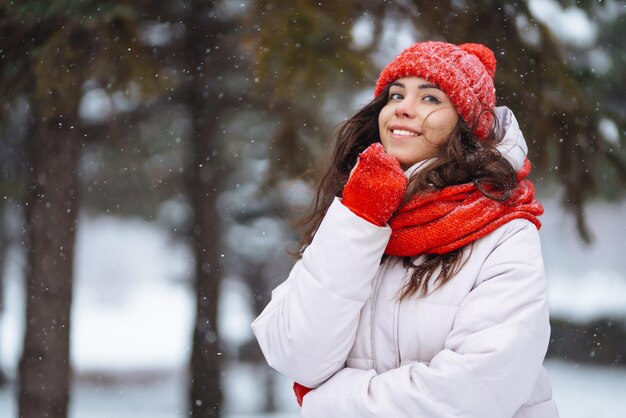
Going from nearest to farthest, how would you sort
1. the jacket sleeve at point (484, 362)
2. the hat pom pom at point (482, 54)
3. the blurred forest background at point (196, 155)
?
1. the jacket sleeve at point (484, 362)
2. the hat pom pom at point (482, 54)
3. the blurred forest background at point (196, 155)

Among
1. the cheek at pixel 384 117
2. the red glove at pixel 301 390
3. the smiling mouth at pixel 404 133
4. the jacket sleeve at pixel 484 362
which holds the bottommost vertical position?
the red glove at pixel 301 390

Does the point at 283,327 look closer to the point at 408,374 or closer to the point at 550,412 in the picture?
the point at 408,374

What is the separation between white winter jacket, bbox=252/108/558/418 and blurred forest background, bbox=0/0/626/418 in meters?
2.00

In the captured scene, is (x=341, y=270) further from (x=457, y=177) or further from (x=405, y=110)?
(x=405, y=110)

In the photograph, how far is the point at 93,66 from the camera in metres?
4.11

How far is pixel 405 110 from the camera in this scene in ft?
6.98

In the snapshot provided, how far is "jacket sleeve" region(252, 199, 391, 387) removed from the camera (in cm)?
186

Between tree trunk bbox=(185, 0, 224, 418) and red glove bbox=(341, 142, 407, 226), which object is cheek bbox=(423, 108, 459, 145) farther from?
tree trunk bbox=(185, 0, 224, 418)


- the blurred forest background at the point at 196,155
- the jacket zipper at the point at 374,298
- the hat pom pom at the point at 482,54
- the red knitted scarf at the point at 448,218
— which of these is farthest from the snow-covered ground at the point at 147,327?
the red knitted scarf at the point at 448,218

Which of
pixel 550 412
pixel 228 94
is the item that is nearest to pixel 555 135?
pixel 228 94

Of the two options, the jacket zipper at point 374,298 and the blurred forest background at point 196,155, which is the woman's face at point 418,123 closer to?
the jacket zipper at point 374,298

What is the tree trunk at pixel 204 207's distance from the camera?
13.3 feet

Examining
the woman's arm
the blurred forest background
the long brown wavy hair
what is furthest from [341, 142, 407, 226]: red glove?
the blurred forest background

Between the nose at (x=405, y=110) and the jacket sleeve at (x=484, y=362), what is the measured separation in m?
0.48
